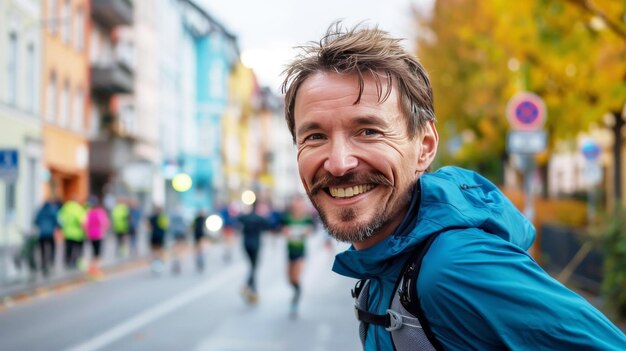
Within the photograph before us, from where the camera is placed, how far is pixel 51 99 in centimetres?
3281

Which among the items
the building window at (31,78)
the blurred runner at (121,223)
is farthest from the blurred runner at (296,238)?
the building window at (31,78)

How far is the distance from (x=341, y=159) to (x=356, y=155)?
0.13ft

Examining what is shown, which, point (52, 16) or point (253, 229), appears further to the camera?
point (52, 16)

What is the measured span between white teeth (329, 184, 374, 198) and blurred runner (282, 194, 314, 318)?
1129 cm

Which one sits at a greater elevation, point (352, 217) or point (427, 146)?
point (427, 146)

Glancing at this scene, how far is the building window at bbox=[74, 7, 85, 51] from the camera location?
35.9m

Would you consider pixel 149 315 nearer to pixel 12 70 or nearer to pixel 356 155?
pixel 356 155

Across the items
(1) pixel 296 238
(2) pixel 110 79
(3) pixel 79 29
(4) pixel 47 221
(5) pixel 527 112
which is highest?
(3) pixel 79 29

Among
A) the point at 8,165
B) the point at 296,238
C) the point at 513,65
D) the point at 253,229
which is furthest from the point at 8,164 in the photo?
the point at 513,65

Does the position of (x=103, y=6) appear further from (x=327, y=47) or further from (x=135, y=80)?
(x=327, y=47)

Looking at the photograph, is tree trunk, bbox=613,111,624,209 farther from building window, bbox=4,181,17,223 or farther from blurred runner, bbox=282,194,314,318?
building window, bbox=4,181,17,223

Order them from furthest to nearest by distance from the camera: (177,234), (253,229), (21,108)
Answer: (21,108) < (177,234) < (253,229)

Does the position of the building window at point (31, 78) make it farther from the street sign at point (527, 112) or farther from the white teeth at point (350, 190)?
the white teeth at point (350, 190)

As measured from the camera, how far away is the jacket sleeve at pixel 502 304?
1.61m
